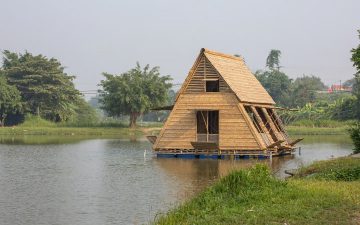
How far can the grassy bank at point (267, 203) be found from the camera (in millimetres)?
12398

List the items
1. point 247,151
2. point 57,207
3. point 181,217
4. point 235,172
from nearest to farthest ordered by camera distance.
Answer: point 181,217 → point 235,172 → point 57,207 → point 247,151

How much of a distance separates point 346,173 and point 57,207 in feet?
35.1

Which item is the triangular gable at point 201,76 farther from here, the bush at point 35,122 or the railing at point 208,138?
the bush at point 35,122

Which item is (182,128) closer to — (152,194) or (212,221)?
(152,194)

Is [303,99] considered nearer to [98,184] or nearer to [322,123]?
[322,123]

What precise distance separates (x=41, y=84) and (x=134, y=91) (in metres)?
15.4

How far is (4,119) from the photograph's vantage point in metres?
81.8

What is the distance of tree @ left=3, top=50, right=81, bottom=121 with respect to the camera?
265ft

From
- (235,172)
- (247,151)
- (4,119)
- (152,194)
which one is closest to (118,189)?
(152,194)

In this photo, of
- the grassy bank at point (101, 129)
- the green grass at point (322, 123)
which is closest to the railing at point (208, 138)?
the grassy bank at point (101, 129)

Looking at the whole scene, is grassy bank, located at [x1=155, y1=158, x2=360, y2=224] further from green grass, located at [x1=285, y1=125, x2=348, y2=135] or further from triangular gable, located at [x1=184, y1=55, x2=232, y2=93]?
green grass, located at [x1=285, y1=125, x2=348, y2=135]

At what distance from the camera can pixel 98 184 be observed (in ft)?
85.0

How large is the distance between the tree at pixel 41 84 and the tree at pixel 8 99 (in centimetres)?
214

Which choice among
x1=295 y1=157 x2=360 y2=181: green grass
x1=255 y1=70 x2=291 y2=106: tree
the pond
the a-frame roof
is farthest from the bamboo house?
x1=255 y1=70 x2=291 y2=106: tree
